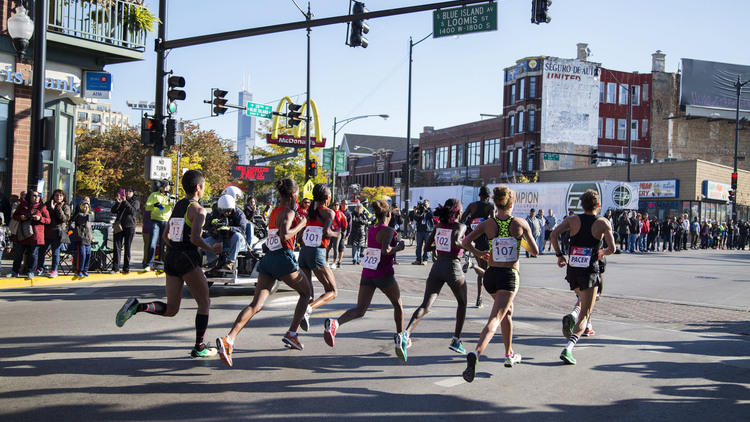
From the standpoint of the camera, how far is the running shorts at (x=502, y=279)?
6.21 m

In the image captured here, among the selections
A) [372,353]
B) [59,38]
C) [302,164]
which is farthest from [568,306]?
[302,164]

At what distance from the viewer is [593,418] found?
4.93m

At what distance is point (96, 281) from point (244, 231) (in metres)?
3.74

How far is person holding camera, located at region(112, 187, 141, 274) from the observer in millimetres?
13250

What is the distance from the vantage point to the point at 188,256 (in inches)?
248

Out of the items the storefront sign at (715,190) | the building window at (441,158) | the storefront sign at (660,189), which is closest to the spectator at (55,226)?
the storefront sign at (660,189)

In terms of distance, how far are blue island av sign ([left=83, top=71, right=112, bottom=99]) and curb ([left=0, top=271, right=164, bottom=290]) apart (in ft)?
19.9

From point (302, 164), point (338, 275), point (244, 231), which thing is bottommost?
point (338, 275)

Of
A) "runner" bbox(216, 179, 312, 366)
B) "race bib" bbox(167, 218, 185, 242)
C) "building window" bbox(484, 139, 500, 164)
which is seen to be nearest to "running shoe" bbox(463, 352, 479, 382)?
"runner" bbox(216, 179, 312, 366)

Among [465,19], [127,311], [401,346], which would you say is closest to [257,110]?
[465,19]

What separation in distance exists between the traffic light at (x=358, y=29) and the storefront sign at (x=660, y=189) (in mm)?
34565

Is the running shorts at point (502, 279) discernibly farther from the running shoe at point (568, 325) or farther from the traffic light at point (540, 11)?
the traffic light at point (540, 11)

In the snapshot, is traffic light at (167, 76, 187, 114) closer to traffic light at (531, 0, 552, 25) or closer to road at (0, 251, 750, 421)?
road at (0, 251, 750, 421)

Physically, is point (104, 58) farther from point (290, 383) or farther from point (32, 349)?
point (290, 383)
